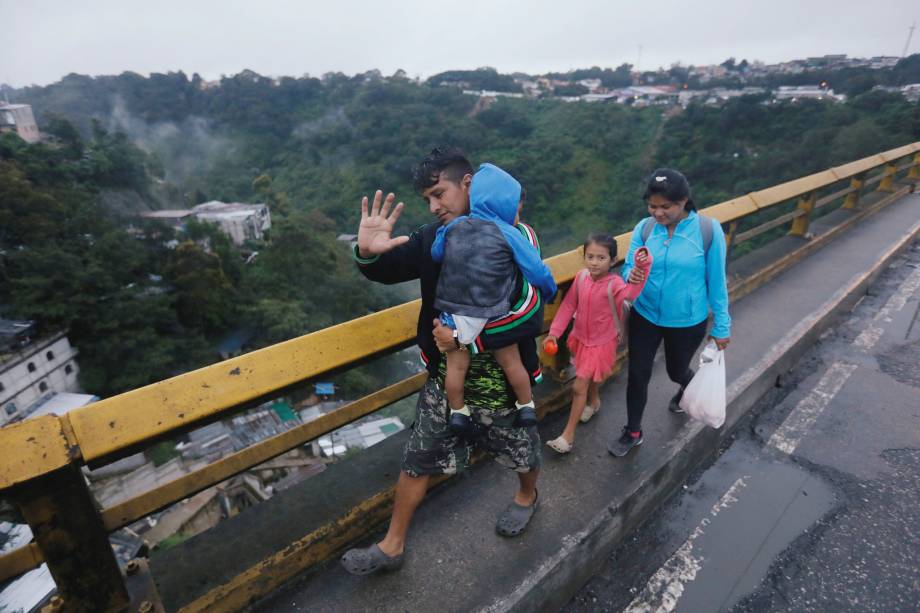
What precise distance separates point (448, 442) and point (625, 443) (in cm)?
113

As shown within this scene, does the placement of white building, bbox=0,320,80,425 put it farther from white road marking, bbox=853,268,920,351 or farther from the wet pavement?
white road marking, bbox=853,268,920,351

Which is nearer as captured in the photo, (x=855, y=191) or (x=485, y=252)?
(x=485, y=252)

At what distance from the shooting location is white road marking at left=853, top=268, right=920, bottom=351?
401 centimetres

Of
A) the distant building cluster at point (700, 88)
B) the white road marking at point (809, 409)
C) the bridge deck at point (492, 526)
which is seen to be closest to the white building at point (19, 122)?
the distant building cluster at point (700, 88)

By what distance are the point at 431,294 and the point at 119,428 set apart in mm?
970

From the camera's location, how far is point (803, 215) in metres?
5.61

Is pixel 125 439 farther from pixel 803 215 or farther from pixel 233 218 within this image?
pixel 233 218

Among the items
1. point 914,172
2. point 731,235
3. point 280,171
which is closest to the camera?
point 731,235

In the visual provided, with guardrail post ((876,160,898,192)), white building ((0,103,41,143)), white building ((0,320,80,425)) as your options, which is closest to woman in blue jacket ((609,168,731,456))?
guardrail post ((876,160,898,192))

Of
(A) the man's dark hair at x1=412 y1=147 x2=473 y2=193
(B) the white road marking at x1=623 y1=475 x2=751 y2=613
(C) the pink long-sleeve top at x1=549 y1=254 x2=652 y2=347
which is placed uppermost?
(A) the man's dark hair at x1=412 y1=147 x2=473 y2=193

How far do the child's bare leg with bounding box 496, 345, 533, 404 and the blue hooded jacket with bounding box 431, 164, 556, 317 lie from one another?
0.65ft

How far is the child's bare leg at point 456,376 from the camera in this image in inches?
66.1

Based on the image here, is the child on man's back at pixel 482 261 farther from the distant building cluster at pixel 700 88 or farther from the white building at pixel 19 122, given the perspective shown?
the white building at pixel 19 122

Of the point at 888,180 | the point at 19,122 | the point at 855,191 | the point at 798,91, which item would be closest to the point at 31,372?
the point at 855,191
